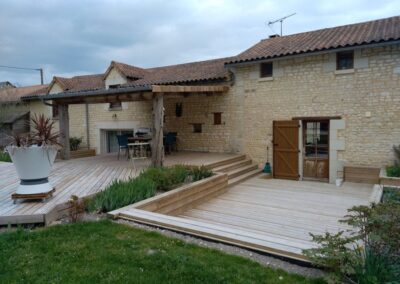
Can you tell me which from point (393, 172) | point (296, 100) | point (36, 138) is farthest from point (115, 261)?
point (296, 100)

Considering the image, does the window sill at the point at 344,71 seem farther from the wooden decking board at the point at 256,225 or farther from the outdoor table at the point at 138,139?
the outdoor table at the point at 138,139

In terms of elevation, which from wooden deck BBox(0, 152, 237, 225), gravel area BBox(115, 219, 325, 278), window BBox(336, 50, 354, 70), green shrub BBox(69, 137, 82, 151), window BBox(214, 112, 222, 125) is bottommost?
gravel area BBox(115, 219, 325, 278)

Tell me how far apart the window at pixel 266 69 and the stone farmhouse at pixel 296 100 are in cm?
4

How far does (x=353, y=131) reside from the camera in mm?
9281

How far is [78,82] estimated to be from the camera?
17.7 m

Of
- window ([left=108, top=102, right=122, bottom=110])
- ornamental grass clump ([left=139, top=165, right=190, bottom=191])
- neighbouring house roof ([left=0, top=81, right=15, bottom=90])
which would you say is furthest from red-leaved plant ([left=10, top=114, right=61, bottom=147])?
neighbouring house roof ([left=0, top=81, right=15, bottom=90])

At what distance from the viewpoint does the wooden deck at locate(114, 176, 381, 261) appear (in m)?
3.80

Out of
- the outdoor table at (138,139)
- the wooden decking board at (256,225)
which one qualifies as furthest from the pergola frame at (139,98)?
the wooden decking board at (256,225)

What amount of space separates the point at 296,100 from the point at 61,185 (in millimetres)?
7906

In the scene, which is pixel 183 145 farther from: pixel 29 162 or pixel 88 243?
pixel 88 243

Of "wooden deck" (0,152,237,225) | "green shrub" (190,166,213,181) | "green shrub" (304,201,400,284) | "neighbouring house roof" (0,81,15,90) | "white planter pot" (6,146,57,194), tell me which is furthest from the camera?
"neighbouring house roof" (0,81,15,90)

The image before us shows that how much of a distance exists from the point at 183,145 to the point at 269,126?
4.09m

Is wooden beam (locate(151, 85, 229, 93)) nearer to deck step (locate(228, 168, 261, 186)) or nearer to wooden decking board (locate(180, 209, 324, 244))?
deck step (locate(228, 168, 261, 186))

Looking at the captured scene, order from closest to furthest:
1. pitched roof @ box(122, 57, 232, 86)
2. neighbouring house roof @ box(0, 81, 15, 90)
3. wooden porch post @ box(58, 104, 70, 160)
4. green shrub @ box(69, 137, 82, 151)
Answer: wooden porch post @ box(58, 104, 70, 160)
pitched roof @ box(122, 57, 232, 86)
green shrub @ box(69, 137, 82, 151)
neighbouring house roof @ box(0, 81, 15, 90)
